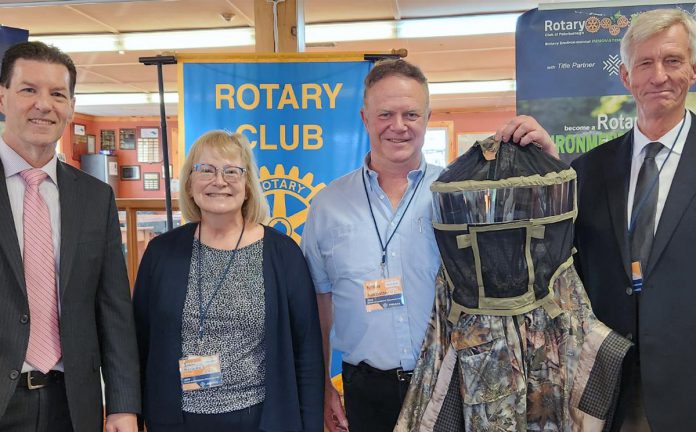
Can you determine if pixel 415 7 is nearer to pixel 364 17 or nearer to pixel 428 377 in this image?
pixel 364 17

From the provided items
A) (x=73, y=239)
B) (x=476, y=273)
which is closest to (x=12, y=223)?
(x=73, y=239)

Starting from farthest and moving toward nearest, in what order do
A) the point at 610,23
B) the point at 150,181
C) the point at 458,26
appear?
1. the point at 150,181
2. the point at 458,26
3. the point at 610,23

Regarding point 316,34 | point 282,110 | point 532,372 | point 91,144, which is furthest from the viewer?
point 91,144

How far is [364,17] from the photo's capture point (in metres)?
5.22

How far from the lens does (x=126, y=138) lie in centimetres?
1112

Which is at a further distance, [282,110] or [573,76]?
[282,110]

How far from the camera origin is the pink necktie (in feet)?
5.28

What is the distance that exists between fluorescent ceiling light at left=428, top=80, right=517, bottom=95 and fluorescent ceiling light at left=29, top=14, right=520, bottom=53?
2.76 m

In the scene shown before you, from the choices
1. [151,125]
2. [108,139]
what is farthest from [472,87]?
[108,139]

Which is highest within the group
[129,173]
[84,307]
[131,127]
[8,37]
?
[131,127]

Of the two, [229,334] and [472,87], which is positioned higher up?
[472,87]

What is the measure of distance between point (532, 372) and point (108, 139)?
36.3 feet

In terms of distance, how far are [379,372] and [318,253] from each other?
47 centimetres

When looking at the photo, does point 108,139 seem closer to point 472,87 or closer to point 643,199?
point 472,87
